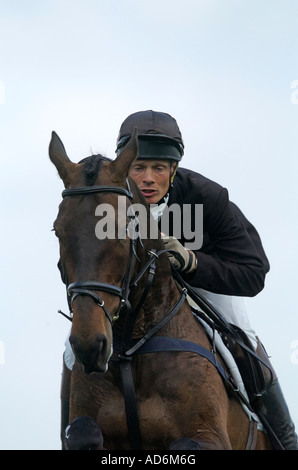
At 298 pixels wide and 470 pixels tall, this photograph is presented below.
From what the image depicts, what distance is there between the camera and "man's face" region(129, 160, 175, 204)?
7402 mm

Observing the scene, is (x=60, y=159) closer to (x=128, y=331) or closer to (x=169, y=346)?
(x=128, y=331)

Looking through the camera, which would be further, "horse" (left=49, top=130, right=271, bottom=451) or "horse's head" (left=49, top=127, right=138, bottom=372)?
"horse" (left=49, top=130, right=271, bottom=451)

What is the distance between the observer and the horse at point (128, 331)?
5.61 meters

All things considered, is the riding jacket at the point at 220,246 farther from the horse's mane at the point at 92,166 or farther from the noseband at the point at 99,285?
the horse's mane at the point at 92,166

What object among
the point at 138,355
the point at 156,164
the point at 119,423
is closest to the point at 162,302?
the point at 138,355

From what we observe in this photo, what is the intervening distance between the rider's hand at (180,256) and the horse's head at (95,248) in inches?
36.1

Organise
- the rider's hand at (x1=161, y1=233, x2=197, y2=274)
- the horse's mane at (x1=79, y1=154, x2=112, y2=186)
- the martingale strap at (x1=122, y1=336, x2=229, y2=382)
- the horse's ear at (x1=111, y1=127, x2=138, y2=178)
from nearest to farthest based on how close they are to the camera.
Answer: the horse's mane at (x1=79, y1=154, x2=112, y2=186) → the horse's ear at (x1=111, y1=127, x2=138, y2=178) → the martingale strap at (x1=122, y1=336, x2=229, y2=382) → the rider's hand at (x1=161, y1=233, x2=197, y2=274)

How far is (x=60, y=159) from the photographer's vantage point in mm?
6270

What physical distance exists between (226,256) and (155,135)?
1.29 meters

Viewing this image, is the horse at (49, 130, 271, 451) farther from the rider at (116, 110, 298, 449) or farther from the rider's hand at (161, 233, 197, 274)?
the rider at (116, 110, 298, 449)

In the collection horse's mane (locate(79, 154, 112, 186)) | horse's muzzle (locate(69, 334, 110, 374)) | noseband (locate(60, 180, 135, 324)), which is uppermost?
horse's mane (locate(79, 154, 112, 186))

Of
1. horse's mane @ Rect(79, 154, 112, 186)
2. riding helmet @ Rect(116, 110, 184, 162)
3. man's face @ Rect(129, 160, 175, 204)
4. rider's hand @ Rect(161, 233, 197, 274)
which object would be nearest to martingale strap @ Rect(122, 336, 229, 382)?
rider's hand @ Rect(161, 233, 197, 274)

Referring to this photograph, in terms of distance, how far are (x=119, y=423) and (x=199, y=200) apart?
2334 mm

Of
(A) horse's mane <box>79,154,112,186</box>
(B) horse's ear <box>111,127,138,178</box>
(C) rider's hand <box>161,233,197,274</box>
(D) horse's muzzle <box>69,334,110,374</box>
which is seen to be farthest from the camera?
(C) rider's hand <box>161,233,197,274</box>
